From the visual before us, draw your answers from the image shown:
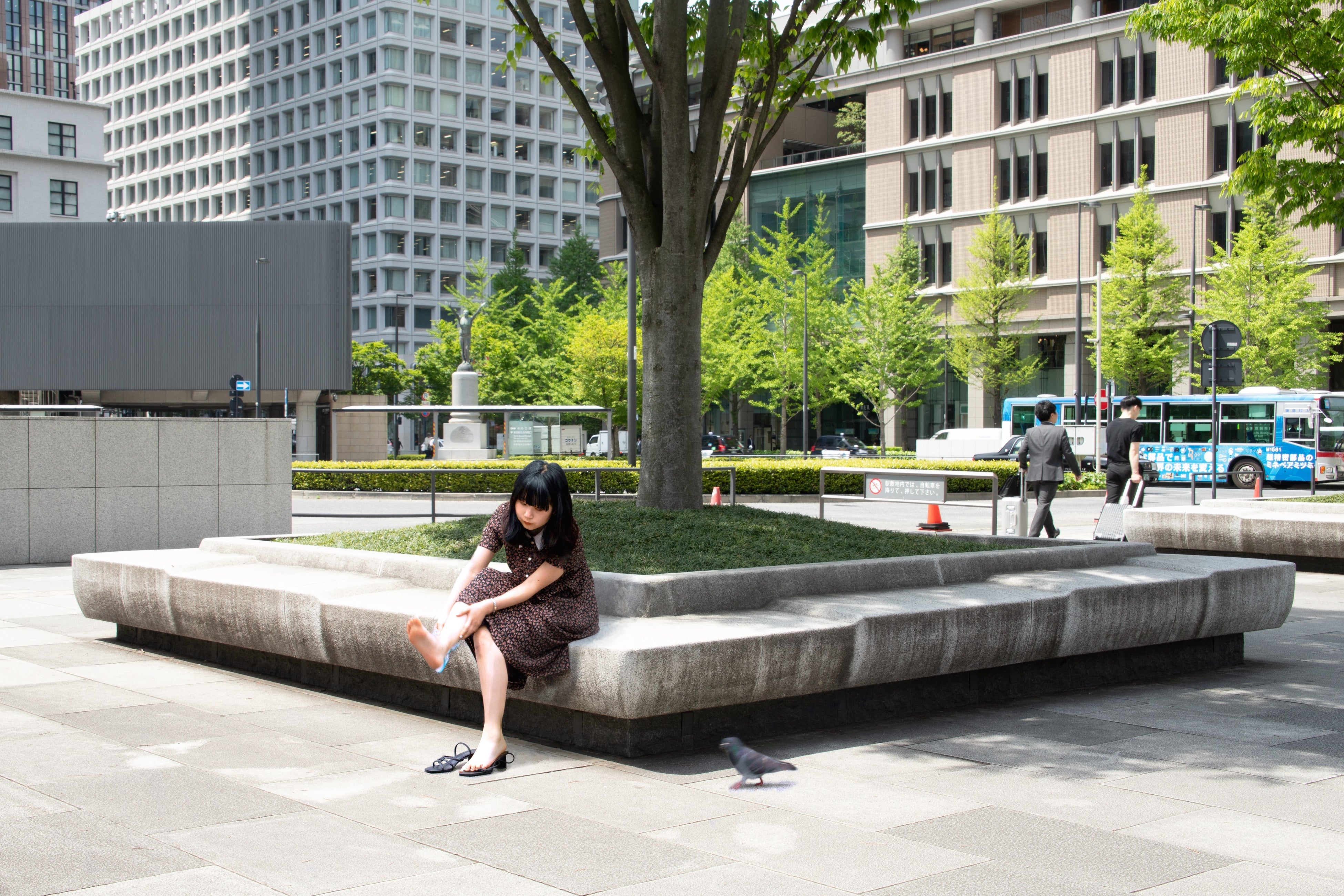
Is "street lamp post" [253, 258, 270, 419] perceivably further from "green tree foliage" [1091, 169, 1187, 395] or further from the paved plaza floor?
the paved plaza floor

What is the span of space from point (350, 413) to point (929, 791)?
172ft

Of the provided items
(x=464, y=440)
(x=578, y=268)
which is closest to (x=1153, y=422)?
(x=464, y=440)

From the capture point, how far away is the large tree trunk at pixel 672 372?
28.3 ft

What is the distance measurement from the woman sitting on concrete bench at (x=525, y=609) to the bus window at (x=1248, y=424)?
3428 cm

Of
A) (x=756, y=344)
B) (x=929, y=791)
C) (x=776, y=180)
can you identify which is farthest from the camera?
(x=776, y=180)

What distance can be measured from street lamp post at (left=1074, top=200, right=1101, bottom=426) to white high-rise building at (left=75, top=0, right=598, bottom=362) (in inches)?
1847

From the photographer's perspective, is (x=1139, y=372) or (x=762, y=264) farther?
(x=762, y=264)

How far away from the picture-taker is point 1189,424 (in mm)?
37438

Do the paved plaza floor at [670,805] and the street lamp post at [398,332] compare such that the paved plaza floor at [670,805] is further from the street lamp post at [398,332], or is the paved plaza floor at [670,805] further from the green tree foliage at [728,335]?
the street lamp post at [398,332]

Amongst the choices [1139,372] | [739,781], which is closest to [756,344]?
[1139,372]

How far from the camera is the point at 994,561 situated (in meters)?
7.96

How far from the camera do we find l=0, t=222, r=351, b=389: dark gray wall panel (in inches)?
1997

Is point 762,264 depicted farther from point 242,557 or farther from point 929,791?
point 929,791

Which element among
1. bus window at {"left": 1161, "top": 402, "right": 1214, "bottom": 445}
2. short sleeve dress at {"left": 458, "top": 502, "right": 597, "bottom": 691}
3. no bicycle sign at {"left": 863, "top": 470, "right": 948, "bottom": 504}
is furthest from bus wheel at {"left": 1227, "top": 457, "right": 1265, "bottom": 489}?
short sleeve dress at {"left": 458, "top": 502, "right": 597, "bottom": 691}
